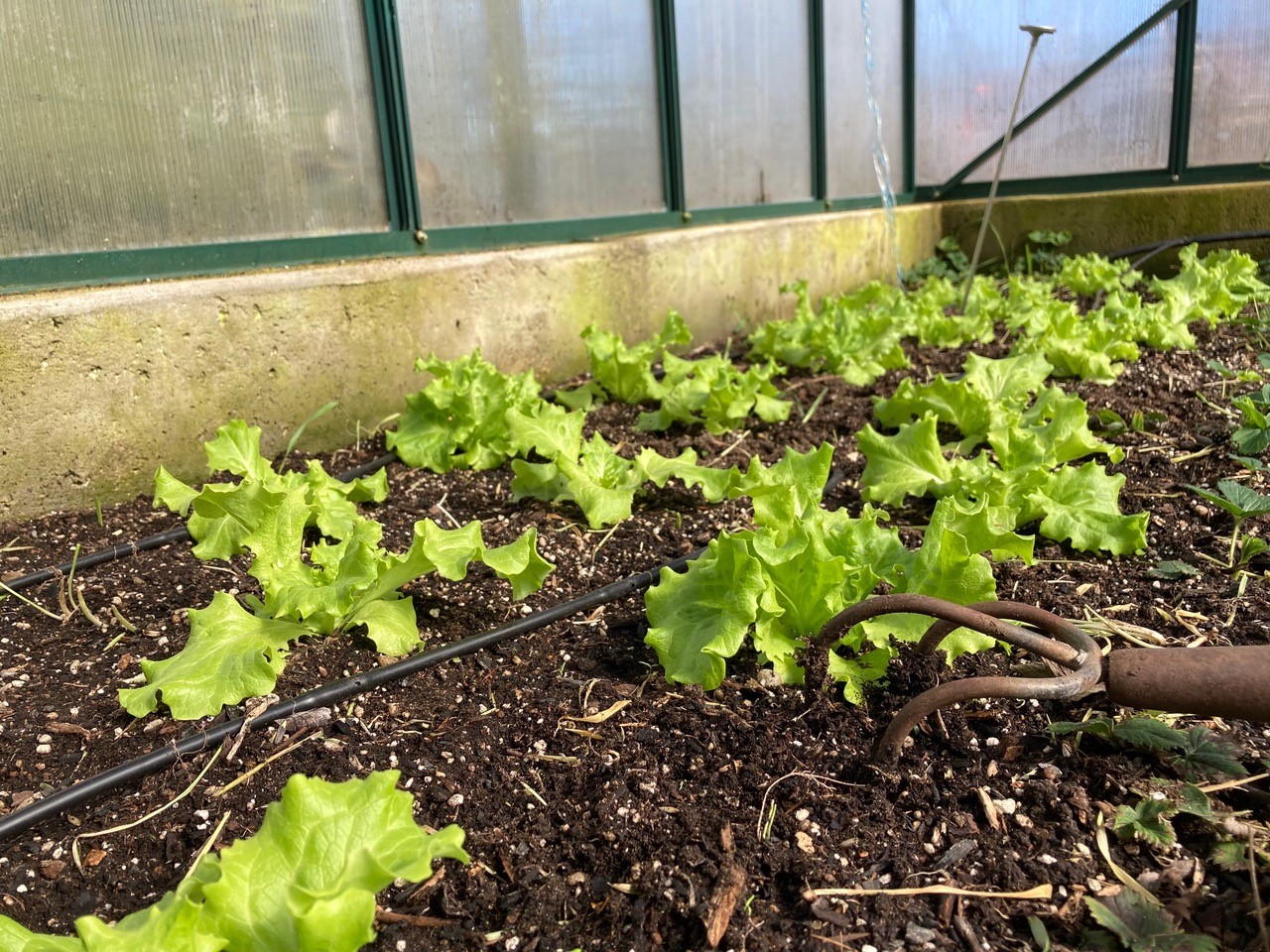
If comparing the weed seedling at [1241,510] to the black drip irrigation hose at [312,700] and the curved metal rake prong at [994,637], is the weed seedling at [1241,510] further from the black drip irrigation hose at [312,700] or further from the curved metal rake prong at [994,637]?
the black drip irrigation hose at [312,700]

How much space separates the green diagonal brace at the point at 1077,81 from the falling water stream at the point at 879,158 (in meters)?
0.61

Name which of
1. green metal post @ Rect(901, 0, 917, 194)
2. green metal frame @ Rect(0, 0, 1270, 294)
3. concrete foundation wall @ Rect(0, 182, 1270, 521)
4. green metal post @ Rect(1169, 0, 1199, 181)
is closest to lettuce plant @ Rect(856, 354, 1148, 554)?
concrete foundation wall @ Rect(0, 182, 1270, 521)

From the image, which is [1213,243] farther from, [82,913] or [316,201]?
[82,913]

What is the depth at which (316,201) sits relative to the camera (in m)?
3.59

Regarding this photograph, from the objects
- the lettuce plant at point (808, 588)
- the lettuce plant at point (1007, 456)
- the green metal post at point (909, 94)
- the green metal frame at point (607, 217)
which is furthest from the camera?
the green metal post at point (909, 94)

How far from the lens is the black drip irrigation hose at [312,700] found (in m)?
1.59

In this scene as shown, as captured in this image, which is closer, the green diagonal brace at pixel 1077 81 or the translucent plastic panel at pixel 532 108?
the translucent plastic panel at pixel 532 108

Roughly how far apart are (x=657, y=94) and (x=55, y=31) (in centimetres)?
312

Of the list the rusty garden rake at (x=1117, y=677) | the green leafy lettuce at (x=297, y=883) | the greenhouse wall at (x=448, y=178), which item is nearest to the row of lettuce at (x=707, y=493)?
the rusty garden rake at (x=1117, y=677)

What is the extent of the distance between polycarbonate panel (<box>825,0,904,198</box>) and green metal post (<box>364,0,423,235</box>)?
154 inches

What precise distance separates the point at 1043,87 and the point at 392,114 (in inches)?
218

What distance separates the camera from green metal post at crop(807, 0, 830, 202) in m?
6.57

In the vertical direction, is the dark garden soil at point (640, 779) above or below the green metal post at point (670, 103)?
below

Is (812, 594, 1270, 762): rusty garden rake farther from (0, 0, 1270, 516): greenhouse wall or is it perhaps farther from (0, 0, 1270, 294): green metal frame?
(0, 0, 1270, 294): green metal frame
